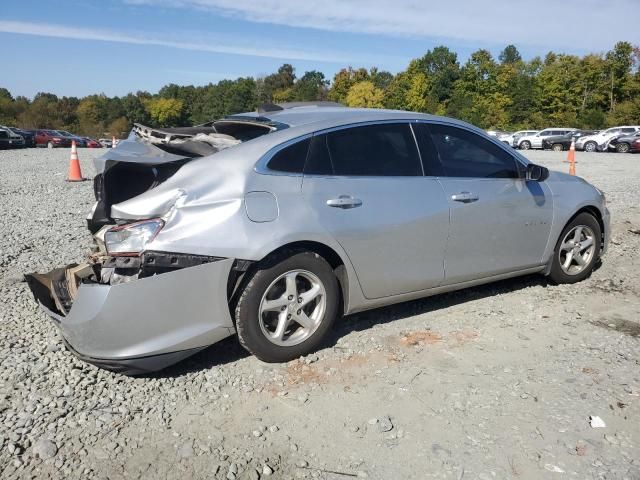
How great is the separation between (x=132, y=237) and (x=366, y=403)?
65.4 inches

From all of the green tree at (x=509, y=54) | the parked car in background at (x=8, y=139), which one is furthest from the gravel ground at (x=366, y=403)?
the green tree at (x=509, y=54)

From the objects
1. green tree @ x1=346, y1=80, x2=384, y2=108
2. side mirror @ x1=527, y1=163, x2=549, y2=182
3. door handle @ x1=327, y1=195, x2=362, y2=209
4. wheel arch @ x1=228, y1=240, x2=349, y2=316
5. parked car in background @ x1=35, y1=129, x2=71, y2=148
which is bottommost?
parked car in background @ x1=35, y1=129, x2=71, y2=148

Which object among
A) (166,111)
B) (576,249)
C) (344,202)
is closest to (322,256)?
(344,202)

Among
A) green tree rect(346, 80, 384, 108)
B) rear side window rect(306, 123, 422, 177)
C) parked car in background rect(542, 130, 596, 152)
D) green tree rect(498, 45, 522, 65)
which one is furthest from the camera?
green tree rect(498, 45, 522, 65)

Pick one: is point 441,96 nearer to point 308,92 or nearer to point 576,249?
point 308,92

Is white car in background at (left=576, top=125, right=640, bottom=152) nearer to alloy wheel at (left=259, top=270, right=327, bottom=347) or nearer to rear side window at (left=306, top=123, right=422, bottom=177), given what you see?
rear side window at (left=306, top=123, right=422, bottom=177)

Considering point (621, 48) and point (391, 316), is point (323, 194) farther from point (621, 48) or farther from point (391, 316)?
point (621, 48)

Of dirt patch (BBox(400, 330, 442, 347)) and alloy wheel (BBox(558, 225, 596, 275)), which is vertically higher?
alloy wheel (BBox(558, 225, 596, 275))

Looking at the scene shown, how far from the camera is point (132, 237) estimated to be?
330cm

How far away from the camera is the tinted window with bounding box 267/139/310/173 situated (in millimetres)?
3670

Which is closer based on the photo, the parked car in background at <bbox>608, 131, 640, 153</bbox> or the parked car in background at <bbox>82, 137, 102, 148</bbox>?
the parked car in background at <bbox>608, 131, 640, 153</bbox>

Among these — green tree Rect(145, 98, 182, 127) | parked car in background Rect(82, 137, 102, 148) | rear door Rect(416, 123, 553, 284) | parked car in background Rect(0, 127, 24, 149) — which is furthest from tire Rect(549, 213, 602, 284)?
green tree Rect(145, 98, 182, 127)

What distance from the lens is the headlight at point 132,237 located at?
10.7 feet

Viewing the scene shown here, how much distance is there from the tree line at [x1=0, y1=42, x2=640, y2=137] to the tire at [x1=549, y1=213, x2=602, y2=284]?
1637 inches
